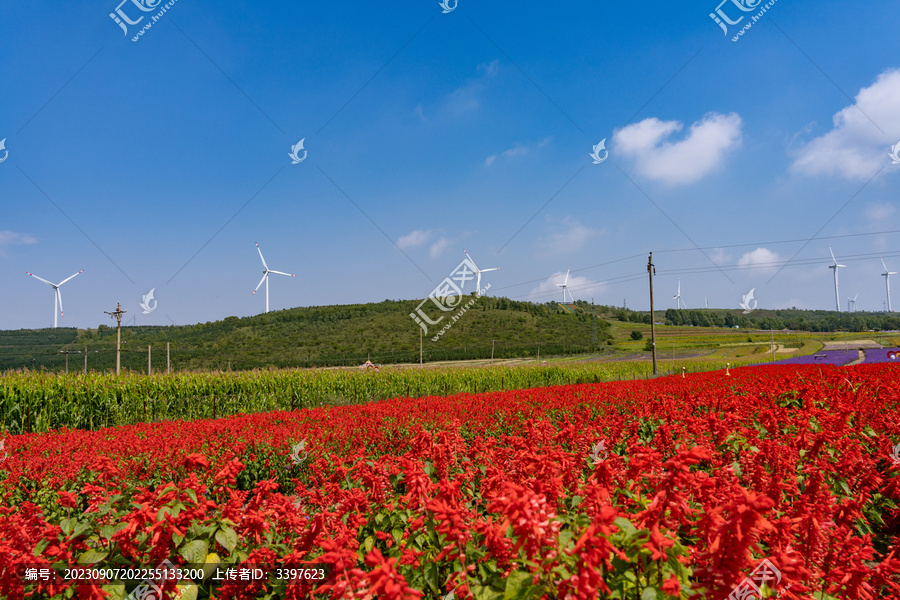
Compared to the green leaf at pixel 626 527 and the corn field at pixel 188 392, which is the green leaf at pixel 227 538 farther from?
the corn field at pixel 188 392

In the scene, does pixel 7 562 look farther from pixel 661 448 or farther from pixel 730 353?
pixel 730 353

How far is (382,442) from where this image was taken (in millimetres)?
6422

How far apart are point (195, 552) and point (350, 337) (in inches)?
3044

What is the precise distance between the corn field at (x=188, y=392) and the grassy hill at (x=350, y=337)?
27866 mm

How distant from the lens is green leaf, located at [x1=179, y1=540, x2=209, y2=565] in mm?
2344

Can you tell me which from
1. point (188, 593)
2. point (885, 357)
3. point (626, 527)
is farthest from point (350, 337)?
point (626, 527)

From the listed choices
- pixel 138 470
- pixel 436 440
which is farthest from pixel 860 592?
pixel 138 470

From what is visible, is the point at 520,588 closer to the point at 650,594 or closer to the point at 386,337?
the point at 650,594

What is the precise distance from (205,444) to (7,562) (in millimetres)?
4097

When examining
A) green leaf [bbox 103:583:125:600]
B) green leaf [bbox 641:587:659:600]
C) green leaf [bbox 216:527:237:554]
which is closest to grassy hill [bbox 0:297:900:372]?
green leaf [bbox 216:527:237:554]

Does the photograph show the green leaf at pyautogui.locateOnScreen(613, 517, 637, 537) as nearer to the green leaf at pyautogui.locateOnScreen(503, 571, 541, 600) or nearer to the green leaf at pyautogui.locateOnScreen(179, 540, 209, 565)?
the green leaf at pyautogui.locateOnScreen(503, 571, 541, 600)

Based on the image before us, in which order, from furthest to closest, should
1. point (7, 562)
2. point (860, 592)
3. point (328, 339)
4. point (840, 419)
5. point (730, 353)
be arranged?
1. point (328, 339)
2. point (730, 353)
3. point (840, 419)
4. point (7, 562)
5. point (860, 592)

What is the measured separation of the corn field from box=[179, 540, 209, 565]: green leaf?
941 cm

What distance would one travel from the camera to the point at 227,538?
2.48 metres
